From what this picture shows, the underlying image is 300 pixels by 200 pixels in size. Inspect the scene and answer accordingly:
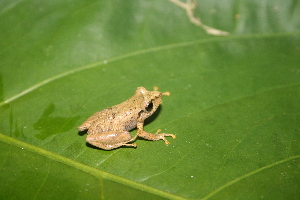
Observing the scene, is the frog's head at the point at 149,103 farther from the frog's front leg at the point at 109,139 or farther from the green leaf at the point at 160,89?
the frog's front leg at the point at 109,139

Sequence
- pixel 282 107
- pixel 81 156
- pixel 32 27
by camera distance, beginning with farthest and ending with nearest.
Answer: pixel 32 27 < pixel 282 107 < pixel 81 156

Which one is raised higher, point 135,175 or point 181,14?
point 181,14

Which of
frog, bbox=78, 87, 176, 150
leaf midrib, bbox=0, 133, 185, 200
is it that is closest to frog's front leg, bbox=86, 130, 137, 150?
frog, bbox=78, 87, 176, 150

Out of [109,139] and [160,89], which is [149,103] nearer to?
[160,89]

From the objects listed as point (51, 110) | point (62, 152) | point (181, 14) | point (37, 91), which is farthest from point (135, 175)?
point (181, 14)

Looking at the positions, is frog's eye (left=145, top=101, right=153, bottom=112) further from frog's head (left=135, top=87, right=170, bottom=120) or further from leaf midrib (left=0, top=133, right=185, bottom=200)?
leaf midrib (left=0, top=133, right=185, bottom=200)

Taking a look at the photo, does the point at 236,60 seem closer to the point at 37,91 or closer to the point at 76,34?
the point at 76,34
